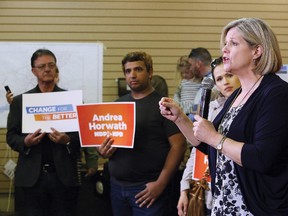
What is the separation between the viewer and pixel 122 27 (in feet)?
17.1

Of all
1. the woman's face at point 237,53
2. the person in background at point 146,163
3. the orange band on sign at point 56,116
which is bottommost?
the person in background at point 146,163

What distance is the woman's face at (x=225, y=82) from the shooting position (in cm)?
254

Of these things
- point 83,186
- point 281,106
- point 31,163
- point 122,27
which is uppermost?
point 122,27

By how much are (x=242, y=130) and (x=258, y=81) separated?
0.74 ft

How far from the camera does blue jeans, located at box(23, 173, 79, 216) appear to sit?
315 centimetres

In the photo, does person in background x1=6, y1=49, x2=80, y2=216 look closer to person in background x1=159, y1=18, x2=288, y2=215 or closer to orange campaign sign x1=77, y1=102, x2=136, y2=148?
orange campaign sign x1=77, y1=102, x2=136, y2=148

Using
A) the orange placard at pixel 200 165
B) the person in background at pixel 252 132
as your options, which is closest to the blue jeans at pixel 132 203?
the orange placard at pixel 200 165

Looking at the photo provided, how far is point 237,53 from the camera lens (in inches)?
68.4

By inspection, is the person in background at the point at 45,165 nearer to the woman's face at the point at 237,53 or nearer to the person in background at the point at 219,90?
the person in background at the point at 219,90

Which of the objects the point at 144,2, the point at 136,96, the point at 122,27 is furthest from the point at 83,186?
the point at 144,2

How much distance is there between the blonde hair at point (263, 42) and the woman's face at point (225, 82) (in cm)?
80

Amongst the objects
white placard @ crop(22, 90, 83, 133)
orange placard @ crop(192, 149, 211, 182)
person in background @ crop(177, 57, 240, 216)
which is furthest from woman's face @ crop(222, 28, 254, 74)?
white placard @ crop(22, 90, 83, 133)

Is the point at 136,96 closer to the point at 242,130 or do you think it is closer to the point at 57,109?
the point at 57,109

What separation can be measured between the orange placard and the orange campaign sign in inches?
19.3
